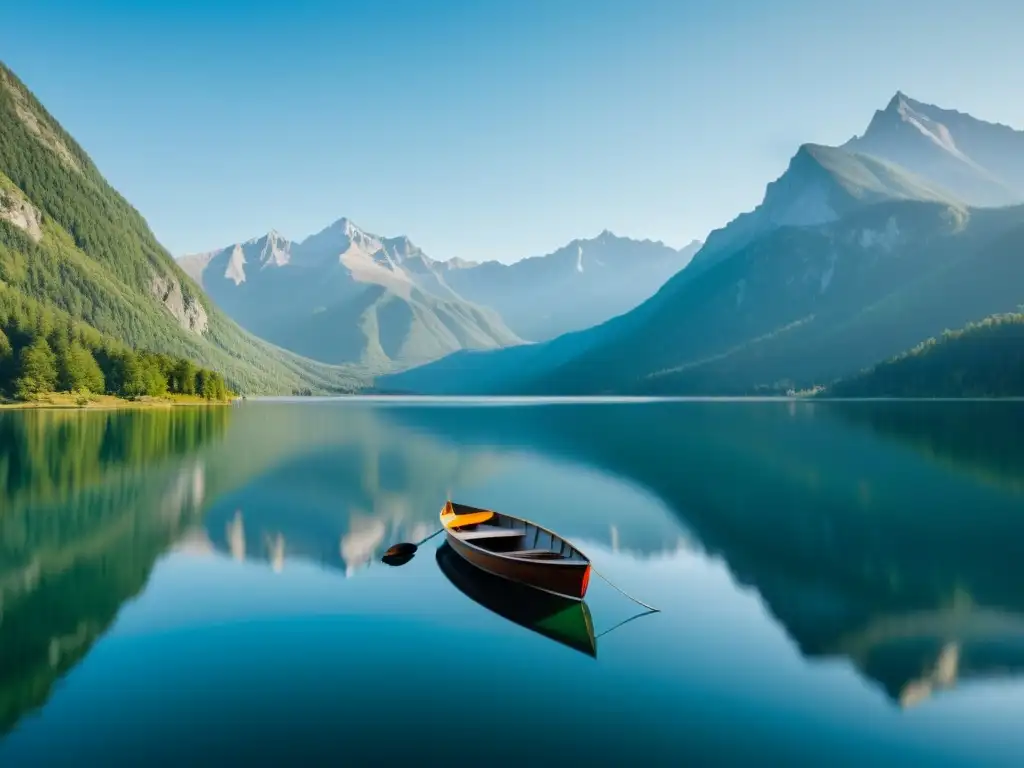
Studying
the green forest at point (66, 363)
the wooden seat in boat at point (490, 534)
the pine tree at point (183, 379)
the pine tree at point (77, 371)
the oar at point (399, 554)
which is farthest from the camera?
the pine tree at point (183, 379)

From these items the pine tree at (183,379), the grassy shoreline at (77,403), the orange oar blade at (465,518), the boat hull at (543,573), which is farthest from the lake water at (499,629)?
the pine tree at (183,379)

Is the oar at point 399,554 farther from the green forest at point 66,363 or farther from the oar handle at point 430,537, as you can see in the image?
the green forest at point 66,363

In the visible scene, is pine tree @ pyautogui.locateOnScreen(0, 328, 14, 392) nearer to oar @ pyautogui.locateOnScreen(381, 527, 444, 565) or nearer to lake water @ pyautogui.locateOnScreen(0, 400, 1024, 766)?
lake water @ pyautogui.locateOnScreen(0, 400, 1024, 766)

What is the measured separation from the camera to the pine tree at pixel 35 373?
489 ft

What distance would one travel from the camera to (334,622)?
26219 millimetres

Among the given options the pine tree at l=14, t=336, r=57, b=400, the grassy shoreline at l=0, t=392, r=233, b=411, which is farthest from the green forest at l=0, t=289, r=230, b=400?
the grassy shoreline at l=0, t=392, r=233, b=411

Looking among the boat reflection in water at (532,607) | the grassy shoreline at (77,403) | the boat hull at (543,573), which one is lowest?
the boat reflection in water at (532,607)

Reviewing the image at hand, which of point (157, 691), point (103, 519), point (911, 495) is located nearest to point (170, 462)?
point (103, 519)

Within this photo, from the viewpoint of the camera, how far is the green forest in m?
152

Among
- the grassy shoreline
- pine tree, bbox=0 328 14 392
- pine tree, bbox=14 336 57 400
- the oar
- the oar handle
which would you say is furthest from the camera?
pine tree, bbox=0 328 14 392

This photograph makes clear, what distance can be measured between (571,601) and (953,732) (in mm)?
12975

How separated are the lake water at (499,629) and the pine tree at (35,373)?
10605cm

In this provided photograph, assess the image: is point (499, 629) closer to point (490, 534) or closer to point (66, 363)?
point (490, 534)

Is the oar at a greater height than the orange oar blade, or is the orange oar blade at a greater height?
the orange oar blade
